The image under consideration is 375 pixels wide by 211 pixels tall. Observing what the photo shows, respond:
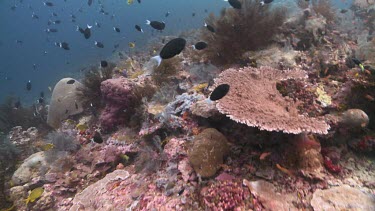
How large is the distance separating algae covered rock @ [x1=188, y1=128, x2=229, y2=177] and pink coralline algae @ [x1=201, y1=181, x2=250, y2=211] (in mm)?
330

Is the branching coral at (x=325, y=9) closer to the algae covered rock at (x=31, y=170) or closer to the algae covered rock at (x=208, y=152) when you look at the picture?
the algae covered rock at (x=208, y=152)

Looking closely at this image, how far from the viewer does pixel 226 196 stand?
3383 millimetres

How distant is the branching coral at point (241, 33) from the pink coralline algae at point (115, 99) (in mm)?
2422

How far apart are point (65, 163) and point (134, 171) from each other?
2.29 m

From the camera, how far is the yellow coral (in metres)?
4.42

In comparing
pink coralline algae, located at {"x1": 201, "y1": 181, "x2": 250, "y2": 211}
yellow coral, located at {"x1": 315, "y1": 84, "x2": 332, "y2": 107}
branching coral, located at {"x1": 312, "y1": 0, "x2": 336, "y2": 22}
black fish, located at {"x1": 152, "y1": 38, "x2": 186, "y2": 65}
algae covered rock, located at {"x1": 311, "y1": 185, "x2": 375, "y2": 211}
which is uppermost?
black fish, located at {"x1": 152, "y1": 38, "x2": 186, "y2": 65}

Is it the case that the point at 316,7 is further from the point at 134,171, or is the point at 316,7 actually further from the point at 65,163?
the point at 65,163

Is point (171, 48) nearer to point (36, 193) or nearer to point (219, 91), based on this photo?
point (219, 91)

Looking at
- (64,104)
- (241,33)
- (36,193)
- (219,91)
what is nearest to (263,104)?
(219,91)

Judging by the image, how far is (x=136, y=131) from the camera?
6.11 meters

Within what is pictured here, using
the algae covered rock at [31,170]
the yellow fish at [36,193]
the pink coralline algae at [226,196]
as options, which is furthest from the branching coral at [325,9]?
the yellow fish at [36,193]

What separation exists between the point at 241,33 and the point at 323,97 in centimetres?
295

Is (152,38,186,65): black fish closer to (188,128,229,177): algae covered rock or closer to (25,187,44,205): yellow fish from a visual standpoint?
(188,128,229,177): algae covered rock

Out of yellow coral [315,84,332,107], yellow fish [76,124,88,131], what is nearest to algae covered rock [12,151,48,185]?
yellow fish [76,124,88,131]
